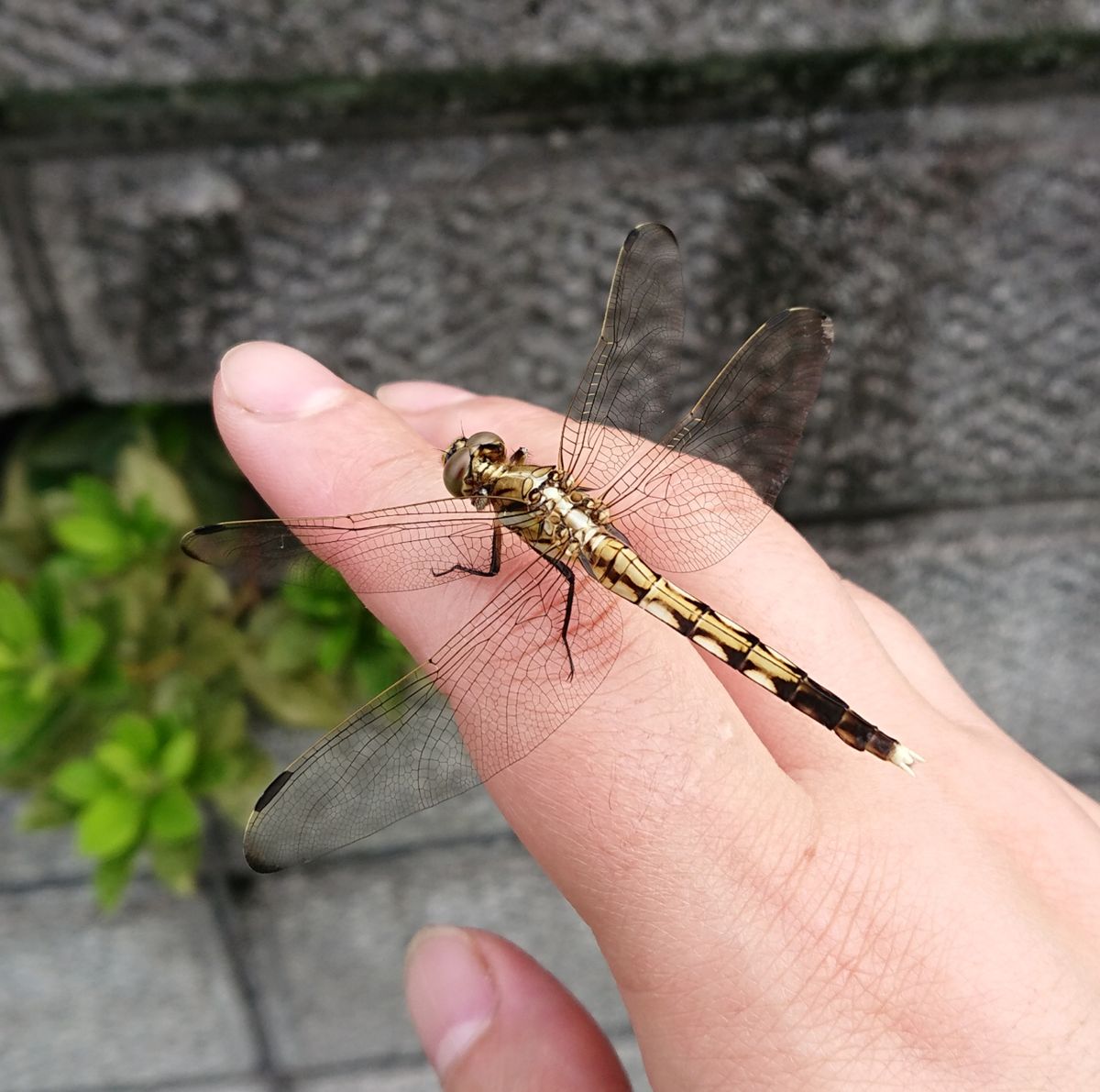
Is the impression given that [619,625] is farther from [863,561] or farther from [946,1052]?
[863,561]

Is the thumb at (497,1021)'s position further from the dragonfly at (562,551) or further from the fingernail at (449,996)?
the dragonfly at (562,551)

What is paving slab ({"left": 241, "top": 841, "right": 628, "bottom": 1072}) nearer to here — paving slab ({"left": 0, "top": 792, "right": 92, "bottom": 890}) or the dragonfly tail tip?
paving slab ({"left": 0, "top": 792, "right": 92, "bottom": 890})

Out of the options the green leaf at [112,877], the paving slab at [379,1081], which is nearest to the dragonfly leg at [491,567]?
the green leaf at [112,877]

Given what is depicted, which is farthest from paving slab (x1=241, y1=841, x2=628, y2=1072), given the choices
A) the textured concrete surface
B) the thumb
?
the textured concrete surface

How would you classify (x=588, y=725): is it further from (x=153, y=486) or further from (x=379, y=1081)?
(x=379, y=1081)

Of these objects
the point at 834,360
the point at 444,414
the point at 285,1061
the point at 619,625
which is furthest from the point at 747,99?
A: the point at 285,1061
